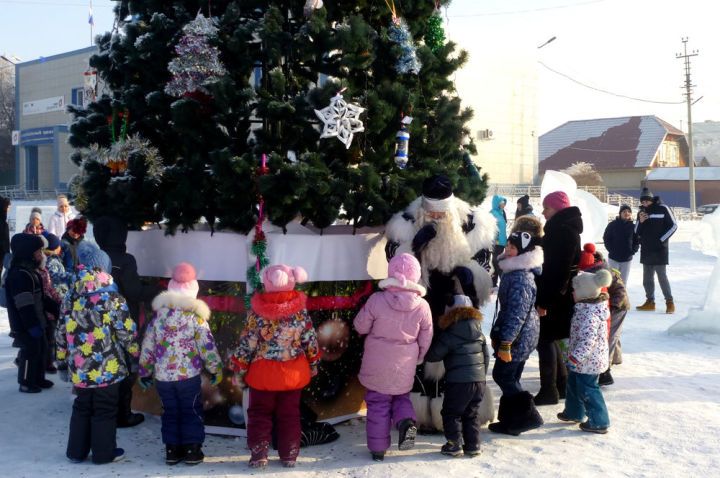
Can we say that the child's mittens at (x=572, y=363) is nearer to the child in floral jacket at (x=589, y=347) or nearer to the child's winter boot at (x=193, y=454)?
the child in floral jacket at (x=589, y=347)

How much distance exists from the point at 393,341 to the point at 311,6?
8.49 ft

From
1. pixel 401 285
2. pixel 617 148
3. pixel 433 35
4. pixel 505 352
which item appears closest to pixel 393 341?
pixel 401 285

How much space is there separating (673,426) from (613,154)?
159 feet

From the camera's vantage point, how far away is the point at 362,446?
4742 millimetres

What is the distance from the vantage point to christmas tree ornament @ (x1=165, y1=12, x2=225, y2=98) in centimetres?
469

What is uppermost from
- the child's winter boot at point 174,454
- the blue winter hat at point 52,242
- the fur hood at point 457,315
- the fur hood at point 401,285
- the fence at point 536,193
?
the fence at point 536,193

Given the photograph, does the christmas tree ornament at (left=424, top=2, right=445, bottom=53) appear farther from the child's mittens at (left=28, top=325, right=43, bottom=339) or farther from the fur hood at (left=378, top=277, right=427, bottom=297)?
the child's mittens at (left=28, top=325, right=43, bottom=339)

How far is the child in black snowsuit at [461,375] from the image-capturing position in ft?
14.9

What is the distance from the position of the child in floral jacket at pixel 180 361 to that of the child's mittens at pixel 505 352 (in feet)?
6.92

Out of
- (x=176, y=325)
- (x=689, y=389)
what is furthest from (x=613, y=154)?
(x=176, y=325)

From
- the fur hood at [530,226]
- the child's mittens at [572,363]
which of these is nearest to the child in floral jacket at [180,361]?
the fur hood at [530,226]

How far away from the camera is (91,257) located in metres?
4.35

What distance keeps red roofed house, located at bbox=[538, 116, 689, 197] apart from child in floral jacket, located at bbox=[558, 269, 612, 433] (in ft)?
146

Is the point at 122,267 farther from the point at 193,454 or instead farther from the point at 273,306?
the point at 193,454
